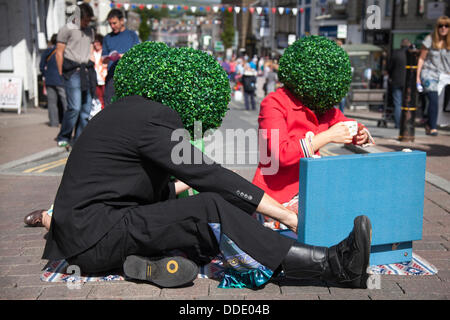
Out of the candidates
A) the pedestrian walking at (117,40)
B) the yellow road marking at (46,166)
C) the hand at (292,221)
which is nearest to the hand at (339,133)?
the hand at (292,221)

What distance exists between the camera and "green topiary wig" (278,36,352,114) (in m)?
3.31

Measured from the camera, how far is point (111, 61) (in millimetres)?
6844

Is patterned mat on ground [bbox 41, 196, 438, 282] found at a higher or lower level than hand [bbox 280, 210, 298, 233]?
lower

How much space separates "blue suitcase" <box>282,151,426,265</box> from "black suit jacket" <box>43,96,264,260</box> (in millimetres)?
279

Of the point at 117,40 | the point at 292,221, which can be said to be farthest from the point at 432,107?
the point at 292,221

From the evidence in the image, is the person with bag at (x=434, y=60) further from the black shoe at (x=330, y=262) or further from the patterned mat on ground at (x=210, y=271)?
the black shoe at (x=330, y=262)

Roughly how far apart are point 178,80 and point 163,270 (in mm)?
978

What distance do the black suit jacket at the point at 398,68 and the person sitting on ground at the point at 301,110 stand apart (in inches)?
333

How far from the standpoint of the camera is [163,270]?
282cm

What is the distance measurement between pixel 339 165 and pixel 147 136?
0.97m

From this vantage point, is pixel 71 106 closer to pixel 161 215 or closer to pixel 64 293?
pixel 64 293

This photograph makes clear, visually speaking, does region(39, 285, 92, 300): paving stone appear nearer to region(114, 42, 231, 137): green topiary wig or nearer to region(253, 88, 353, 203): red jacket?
region(114, 42, 231, 137): green topiary wig

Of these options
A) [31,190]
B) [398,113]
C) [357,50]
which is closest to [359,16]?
[357,50]

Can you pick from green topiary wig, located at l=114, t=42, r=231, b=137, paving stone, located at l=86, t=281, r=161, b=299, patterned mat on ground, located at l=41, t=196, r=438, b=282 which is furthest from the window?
paving stone, located at l=86, t=281, r=161, b=299
